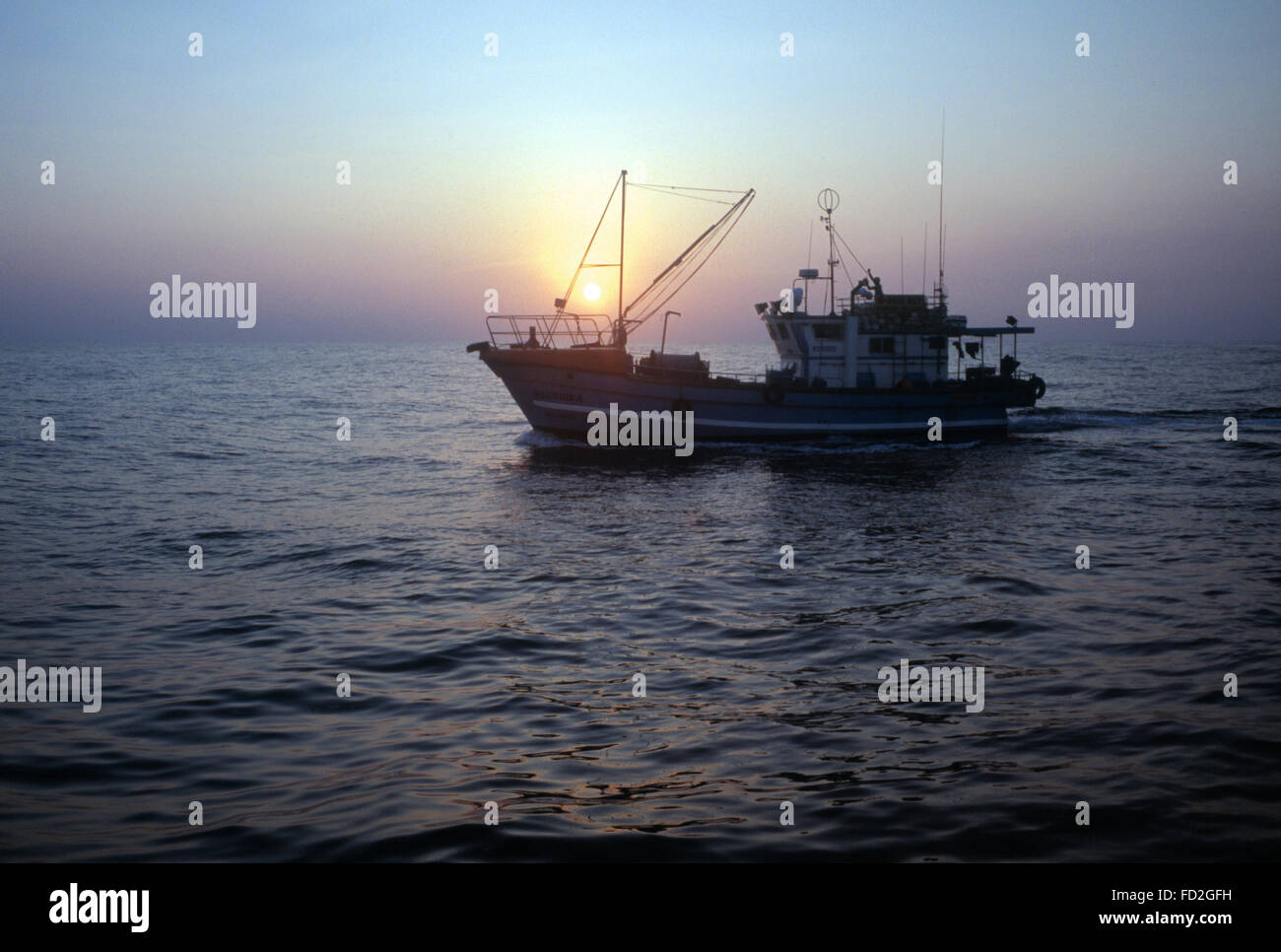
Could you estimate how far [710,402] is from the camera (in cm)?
4150

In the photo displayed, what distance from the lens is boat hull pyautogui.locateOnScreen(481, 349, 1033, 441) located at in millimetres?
40844

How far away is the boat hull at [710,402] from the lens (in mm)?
40844

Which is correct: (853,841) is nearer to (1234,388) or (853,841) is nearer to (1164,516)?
(1164,516)

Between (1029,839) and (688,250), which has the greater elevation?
(688,250)

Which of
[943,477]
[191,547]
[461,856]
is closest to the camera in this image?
[461,856]

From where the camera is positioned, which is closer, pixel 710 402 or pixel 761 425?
pixel 710 402

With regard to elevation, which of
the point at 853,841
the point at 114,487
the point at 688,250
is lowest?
the point at 853,841

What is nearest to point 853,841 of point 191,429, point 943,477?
point 943,477

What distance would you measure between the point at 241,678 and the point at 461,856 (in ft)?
19.5

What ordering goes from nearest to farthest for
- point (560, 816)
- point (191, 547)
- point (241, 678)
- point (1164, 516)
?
point (560, 816) → point (241, 678) → point (191, 547) → point (1164, 516)

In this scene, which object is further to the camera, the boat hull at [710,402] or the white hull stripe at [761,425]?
the white hull stripe at [761,425]

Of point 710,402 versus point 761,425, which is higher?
point 710,402

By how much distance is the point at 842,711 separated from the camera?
36.0 ft

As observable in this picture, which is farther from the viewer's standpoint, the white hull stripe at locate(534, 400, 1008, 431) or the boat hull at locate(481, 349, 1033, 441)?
the white hull stripe at locate(534, 400, 1008, 431)
